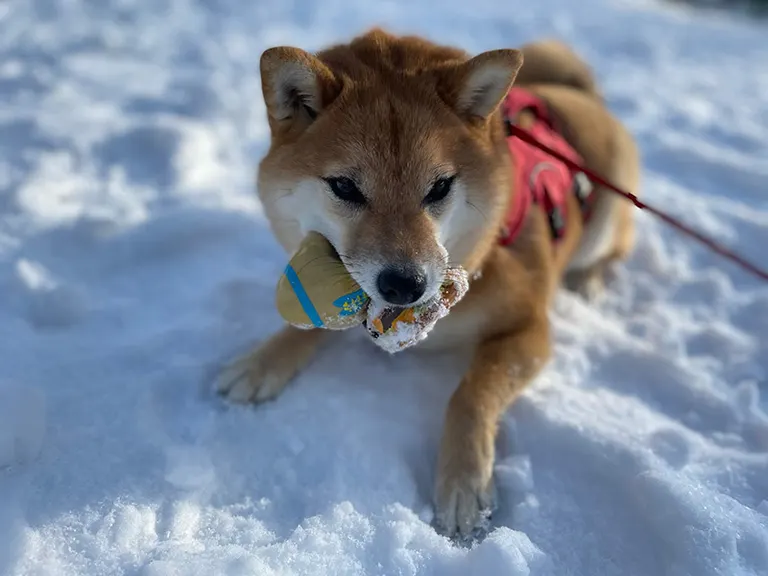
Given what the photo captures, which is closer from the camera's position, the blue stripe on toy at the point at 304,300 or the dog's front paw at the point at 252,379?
the blue stripe on toy at the point at 304,300

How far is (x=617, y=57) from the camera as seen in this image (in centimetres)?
604

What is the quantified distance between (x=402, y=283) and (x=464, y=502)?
28.0 inches

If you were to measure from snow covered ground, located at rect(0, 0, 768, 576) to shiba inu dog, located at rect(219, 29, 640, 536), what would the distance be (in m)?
0.12

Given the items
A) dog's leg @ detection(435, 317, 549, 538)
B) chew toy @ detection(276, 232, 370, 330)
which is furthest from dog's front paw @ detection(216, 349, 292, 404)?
dog's leg @ detection(435, 317, 549, 538)

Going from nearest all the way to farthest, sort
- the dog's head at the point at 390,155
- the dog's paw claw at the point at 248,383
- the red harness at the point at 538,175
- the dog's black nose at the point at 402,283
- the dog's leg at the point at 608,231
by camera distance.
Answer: the dog's black nose at the point at 402,283 → the dog's head at the point at 390,155 → the dog's paw claw at the point at 248,383 → the red harness at the point at 538,175 → the dog's leg at the point at 608,231

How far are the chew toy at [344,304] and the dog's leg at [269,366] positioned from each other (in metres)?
0.42

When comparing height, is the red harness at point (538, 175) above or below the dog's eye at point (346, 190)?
below

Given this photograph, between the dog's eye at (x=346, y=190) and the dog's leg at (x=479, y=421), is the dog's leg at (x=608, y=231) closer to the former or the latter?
the dog's leg at (x=479, y=421)

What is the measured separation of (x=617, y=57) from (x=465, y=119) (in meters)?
4.62

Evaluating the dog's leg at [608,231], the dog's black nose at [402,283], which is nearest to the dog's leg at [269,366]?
the dog's black nose at [402,283]

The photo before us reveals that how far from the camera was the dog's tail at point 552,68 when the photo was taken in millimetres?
3701

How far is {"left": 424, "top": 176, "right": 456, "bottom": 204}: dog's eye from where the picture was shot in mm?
2037

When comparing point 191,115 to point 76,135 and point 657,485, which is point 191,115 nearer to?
point 76,135

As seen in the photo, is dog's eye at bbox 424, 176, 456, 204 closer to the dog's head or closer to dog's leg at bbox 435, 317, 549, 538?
the dog's head
